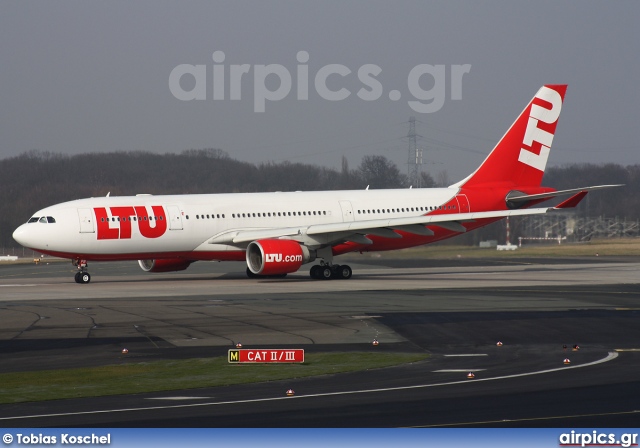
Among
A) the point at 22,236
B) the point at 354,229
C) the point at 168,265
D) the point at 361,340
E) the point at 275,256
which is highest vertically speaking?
the point at 354,229

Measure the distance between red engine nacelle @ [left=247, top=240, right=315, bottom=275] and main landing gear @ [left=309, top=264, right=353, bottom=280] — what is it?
82.3 inches

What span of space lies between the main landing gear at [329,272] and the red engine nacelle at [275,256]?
6.86 ft

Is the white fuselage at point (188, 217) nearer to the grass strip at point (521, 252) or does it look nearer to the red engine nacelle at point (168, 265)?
the red engine nacelle at point (168, 265)

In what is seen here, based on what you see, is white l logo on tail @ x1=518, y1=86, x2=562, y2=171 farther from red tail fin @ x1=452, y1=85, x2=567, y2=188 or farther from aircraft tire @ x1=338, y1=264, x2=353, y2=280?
aircraft tire @ x1=338, y1=264, x2=353, y2=280

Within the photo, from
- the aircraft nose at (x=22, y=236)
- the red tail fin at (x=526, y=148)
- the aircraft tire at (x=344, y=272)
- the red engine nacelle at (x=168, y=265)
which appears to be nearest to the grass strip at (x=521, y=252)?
the red tail fin at (x=526, y=148)

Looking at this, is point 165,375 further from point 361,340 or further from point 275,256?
point 275,256

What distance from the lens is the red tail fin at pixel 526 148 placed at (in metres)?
50.4

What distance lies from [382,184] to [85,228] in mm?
48737

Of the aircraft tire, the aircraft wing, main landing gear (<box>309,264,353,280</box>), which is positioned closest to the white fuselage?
the aircraft wing

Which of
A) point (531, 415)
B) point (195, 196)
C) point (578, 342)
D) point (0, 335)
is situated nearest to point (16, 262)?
point (195, 196)

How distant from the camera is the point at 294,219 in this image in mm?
46125

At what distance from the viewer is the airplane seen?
41.8 metres

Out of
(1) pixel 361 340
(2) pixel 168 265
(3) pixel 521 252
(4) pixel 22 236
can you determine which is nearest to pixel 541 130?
(3) pixel 521 252

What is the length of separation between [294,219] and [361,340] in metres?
24.2
